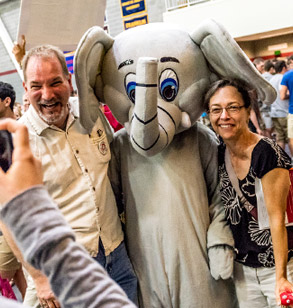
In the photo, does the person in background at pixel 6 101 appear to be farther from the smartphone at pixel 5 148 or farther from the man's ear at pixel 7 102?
the smartphone at pixel 5 148

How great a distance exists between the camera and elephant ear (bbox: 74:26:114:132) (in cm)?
179

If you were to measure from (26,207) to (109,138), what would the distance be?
1433 millimetres

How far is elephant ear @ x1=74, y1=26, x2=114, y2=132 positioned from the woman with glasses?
0.53 metres

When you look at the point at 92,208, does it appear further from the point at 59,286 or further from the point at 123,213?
the point at 59,286

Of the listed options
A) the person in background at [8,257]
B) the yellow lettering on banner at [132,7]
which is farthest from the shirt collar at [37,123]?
the yellow lettering on banner at [132,7]

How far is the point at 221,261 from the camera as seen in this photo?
1849 mm

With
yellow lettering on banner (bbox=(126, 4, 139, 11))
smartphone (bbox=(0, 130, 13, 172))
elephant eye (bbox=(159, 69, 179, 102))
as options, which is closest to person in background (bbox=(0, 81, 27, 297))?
elephant eye (bbox=(159, 69, 179, 102))

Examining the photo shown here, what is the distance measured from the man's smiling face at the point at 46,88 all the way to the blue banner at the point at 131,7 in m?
5.93

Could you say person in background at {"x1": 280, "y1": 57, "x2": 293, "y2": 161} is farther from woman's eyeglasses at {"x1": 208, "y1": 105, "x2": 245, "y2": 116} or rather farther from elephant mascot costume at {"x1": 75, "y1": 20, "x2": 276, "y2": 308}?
woman's eyeglasses at {"x1": 208, "y1": 105, "x2": 245, "y2": 116}

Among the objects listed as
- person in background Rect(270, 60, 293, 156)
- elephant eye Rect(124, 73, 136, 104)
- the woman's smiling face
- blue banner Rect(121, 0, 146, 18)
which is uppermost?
blue banner Rect(121, 0, 146, 18)

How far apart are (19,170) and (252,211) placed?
1.32m

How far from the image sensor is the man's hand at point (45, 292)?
1367 millimetres

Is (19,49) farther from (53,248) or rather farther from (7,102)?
(53,248)

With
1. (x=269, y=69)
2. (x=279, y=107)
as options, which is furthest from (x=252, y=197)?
(x=269, y=69)
